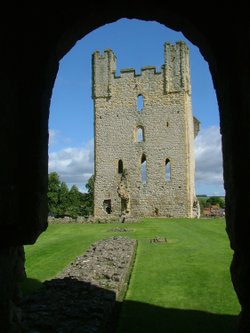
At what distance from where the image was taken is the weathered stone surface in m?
5.21

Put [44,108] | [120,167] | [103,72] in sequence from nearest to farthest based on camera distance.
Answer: [44,108] < [120,167] < [103,72]

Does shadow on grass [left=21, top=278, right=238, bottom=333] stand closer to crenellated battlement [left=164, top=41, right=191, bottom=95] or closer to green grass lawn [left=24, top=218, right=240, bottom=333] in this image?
green grass lawn [left=24, top=218, right=240, bottom=333]

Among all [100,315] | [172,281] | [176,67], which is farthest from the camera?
[176,67]

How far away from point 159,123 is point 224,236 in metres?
16.3

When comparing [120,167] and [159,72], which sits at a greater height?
[159,72]

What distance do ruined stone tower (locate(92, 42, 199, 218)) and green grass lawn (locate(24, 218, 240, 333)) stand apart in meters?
14.6

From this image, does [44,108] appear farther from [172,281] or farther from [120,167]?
[120,167]

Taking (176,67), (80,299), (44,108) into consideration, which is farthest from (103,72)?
(44,108)

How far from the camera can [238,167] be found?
3705 mm

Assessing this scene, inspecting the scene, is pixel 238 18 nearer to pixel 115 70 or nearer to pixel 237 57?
pixel 237 57

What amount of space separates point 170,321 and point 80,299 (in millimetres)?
1432

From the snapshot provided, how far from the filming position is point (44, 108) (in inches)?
163

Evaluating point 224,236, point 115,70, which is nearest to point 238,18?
point 224,236

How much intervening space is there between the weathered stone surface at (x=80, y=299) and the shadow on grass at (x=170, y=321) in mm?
308
